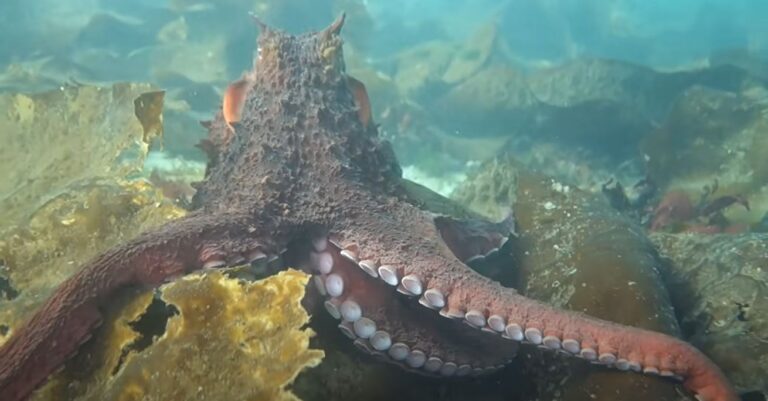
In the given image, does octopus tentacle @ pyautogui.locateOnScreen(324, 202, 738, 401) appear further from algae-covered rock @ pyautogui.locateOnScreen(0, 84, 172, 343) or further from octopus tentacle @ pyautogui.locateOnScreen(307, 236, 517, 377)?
algae-covered rock @ pyautogui.locateOnScreen(0, 84, 172, 343)

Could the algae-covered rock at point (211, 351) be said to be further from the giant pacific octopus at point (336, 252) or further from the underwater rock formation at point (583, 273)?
the underwater rock formation at point (583, 273)

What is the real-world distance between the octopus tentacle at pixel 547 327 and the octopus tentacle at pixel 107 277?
2.59ft

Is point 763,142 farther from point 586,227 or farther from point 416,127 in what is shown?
point 416,127

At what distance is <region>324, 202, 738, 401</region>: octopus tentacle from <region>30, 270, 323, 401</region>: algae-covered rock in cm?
58

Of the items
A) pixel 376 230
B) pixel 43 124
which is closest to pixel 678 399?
pixel 376 230

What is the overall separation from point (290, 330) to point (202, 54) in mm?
17652

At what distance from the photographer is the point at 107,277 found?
2518 mm

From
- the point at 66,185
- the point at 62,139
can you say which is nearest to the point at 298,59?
the point at 66,185

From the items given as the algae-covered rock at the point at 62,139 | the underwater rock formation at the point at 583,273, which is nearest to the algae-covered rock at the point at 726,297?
the underwater rock formation at the point at 583,273

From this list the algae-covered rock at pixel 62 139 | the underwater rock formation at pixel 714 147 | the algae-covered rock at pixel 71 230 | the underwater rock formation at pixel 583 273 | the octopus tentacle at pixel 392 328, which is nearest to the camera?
the octopus tentacle at pixel 392 328

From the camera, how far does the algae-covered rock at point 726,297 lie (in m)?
3.33

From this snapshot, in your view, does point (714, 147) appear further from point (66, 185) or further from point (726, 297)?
point (66, 185)

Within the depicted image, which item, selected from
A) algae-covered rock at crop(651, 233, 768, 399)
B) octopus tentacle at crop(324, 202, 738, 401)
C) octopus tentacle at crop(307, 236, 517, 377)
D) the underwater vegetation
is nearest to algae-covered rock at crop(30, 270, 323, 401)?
the underwater vegetation

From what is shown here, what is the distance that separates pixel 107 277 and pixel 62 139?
322 cm
